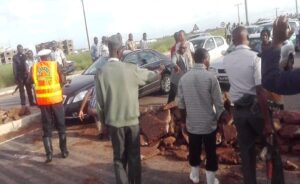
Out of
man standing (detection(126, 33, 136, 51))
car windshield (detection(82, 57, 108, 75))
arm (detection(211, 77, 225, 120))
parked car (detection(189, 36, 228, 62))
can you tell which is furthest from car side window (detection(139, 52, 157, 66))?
arm (detection(211, 77, 225, 120))

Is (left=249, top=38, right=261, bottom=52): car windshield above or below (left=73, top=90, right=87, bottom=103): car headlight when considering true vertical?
above

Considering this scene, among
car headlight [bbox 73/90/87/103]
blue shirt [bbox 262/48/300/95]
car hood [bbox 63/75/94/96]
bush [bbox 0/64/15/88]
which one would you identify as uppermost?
blue shirt [bbox 262/48/300/95]

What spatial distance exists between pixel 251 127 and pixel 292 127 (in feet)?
6.81

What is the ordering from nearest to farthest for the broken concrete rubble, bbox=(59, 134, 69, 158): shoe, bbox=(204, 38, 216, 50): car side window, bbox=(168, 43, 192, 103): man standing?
the broken concrete rubble → bbox=(59, 134, 69, 158): shoe → bbox=(168, 43, 192, 103): man standing → bbox=(204, 38, 216, 50): car side window

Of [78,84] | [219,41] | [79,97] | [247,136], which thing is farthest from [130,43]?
[247,136]

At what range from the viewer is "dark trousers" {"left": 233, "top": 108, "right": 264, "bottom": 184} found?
14.8ft

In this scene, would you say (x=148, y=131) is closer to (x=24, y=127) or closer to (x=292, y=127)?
(x=292, y=127)

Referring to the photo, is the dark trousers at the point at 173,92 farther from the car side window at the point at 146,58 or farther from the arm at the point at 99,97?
the arm at the point at 99,97

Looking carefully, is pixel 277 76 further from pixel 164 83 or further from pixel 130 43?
pixel 130 43

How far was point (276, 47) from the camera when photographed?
2.79 m

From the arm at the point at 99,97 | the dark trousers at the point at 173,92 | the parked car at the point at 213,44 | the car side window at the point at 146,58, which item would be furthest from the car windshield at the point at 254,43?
the arm at the point at 99,97

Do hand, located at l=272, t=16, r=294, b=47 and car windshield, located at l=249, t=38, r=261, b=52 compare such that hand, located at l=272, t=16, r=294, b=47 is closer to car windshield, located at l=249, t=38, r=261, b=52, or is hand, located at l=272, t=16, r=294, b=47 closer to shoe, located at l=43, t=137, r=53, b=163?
shoe, located at l=43, t=137, r=53, b=163


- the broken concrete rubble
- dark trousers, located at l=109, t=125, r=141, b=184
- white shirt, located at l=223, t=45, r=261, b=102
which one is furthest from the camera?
the broken concrete rubble

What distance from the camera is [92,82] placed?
10453mm
